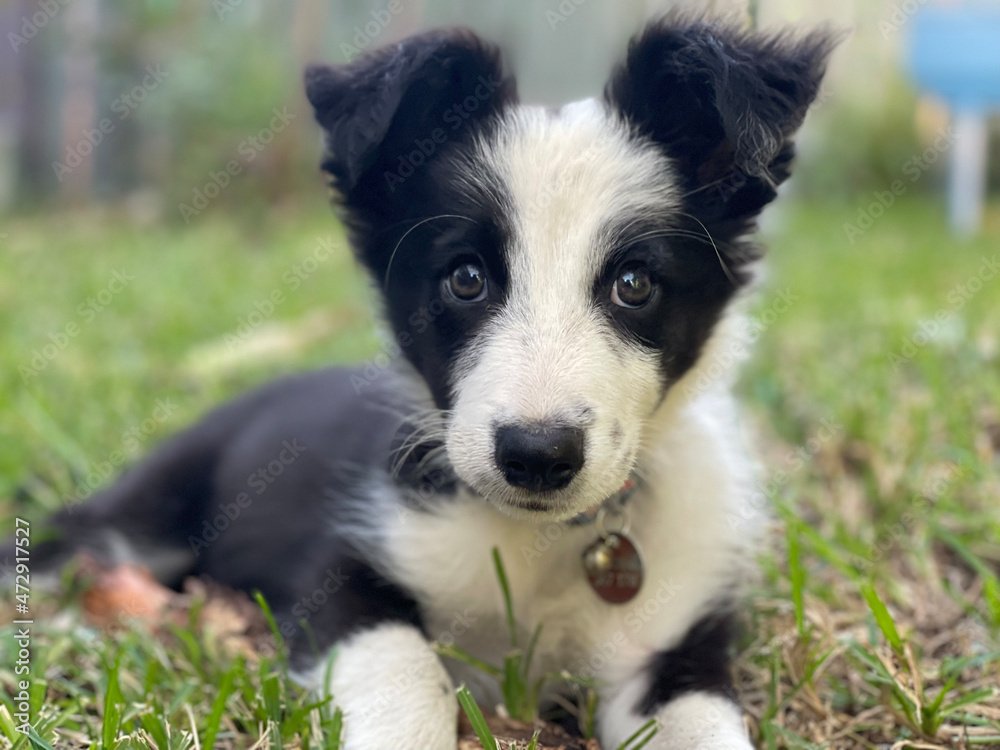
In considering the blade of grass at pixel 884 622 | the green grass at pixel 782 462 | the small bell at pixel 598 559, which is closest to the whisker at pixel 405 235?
the small bell at pixel 598 559

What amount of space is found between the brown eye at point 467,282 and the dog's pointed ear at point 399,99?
32cm

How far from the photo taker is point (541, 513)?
213 centimetres

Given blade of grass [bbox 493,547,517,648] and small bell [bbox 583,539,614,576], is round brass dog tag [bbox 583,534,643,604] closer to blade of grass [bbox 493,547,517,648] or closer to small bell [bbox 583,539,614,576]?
small bell [bbox 583,539,614,576]

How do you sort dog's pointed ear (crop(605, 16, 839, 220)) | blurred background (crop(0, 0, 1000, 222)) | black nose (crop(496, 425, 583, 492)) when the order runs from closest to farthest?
black nose (crop(496, 425, 583, 492)) < dog's pointed ear (crop(605, 16, 839, 220)) < blurred background (crop(0, 0, 1000, 222))

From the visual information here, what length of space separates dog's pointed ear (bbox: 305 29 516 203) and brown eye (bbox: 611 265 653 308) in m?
0.55

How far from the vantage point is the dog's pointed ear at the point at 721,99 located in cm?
211

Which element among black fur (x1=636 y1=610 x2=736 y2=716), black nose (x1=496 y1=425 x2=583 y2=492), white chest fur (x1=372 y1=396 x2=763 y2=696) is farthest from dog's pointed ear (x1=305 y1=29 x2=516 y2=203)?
black fur (x1=636 y1=610 x2=736 y2=716)

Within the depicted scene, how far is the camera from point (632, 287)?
227 centimetres

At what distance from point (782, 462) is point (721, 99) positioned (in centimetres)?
211

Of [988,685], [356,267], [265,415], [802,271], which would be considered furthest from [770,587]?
[802,271]

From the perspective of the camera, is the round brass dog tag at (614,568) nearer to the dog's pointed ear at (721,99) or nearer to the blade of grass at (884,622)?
the blade of grass at (884,622)

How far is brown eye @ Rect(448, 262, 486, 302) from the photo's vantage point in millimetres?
2260

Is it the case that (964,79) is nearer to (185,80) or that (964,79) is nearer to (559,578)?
(185,80)

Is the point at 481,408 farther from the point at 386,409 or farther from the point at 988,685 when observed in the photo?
the point at 988,685
